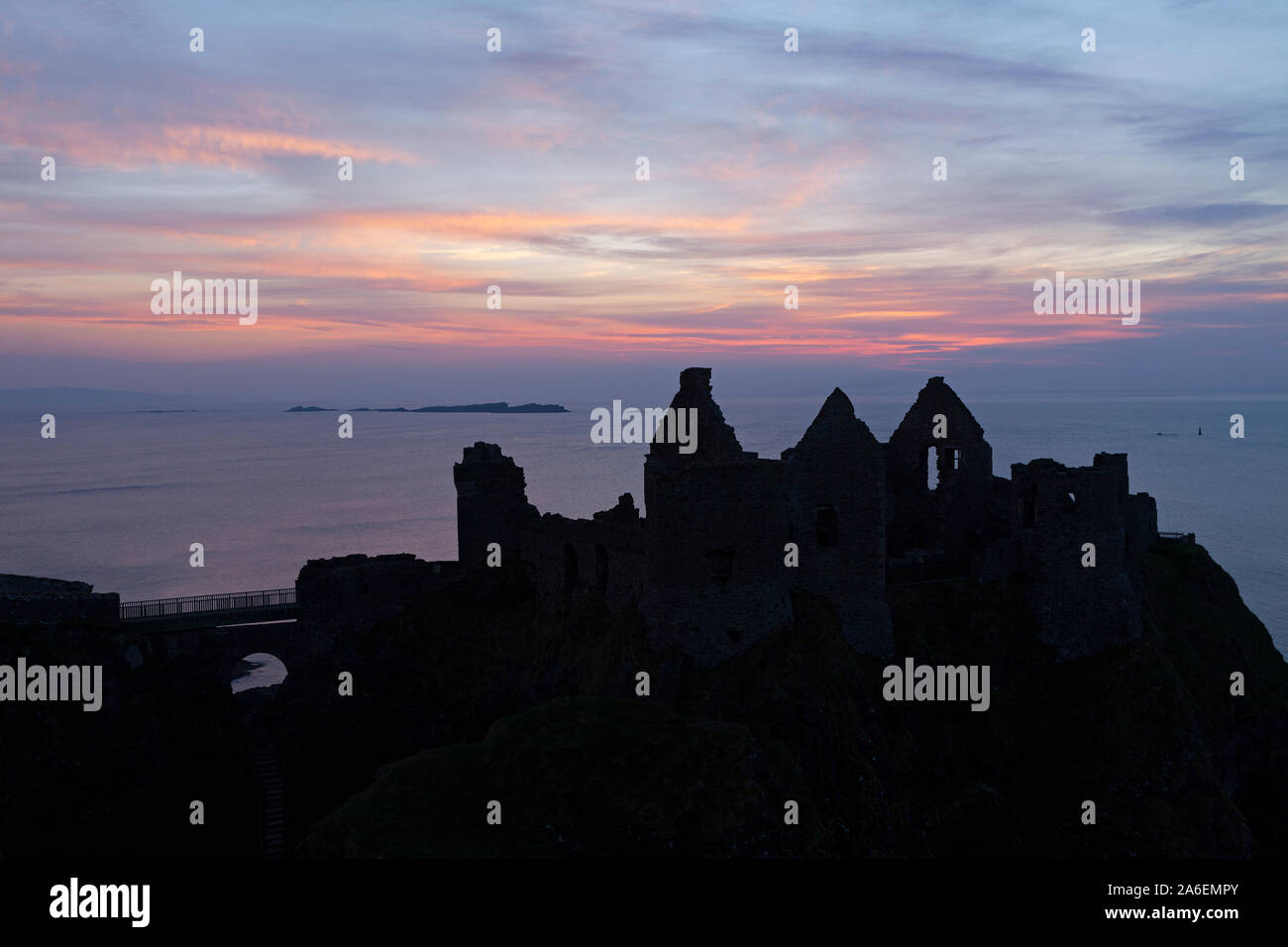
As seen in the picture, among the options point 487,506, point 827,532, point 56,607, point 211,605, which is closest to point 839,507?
point 827,532

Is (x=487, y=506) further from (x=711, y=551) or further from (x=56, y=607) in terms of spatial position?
(x=56, y=607)

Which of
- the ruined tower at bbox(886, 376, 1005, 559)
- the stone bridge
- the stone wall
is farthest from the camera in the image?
the ruined tower at bbox(886, 376, 1005, 559)

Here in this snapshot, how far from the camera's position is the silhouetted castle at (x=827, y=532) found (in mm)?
30906

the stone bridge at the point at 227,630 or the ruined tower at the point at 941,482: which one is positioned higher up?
the ruined tower at the point at 941,482

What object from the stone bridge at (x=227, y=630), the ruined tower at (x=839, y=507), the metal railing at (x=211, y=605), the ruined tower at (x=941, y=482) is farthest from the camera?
the ruined tower at (x=941, y=482)

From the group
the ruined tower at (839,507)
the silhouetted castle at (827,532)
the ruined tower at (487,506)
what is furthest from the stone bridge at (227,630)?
the ruined tower at (839,507)

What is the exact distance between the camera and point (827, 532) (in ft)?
113

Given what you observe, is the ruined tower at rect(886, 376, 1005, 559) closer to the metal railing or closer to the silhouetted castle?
the silhouetted castle

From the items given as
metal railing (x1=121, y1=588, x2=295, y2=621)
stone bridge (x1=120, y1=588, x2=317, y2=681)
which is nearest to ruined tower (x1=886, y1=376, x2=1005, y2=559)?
stone bridge (x1=120, y1=588, x2=317, y2=681)

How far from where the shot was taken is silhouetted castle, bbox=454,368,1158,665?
101 feet

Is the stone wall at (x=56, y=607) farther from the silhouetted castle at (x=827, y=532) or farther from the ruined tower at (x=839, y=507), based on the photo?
the ruined tower at (x=839, y=507)
